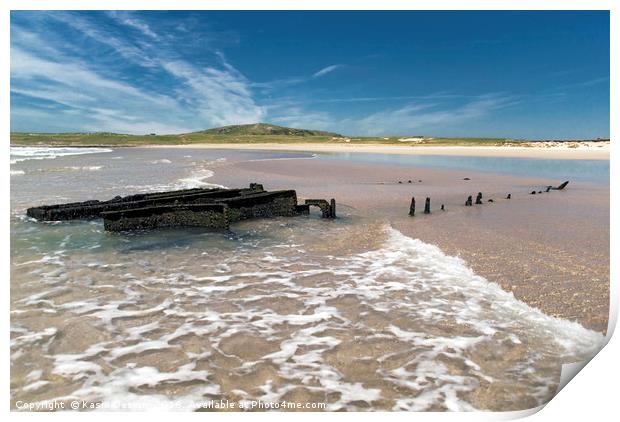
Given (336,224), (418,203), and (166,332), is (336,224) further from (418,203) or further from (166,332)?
(166,332)

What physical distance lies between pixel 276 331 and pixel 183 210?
7274 mm

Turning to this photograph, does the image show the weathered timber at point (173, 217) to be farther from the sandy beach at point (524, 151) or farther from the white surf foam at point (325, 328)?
the sandy beach at point (524, 151)

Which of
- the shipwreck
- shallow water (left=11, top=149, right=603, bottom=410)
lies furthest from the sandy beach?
shallow water (left=11, top=149, right=603, bottom=410)

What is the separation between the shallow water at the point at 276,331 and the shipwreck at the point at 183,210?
6.46ft

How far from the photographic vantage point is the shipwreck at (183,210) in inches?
445

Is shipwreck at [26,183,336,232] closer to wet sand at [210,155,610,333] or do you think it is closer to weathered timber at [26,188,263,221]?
weathered timber at [26,188,263,221]

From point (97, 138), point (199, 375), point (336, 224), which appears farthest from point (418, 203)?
point (97, 138)

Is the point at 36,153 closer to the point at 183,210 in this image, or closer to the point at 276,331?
the point at 183,210

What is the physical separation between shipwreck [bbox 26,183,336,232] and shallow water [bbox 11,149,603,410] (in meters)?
1.97

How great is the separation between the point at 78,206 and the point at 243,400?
11.4 metres

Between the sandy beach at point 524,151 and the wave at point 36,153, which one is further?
the sandy beach at point 524,151

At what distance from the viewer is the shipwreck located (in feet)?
37.1

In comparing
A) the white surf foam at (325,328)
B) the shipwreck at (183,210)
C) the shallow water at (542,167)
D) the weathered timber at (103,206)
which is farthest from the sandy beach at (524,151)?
the white surf foam at (325,328)
